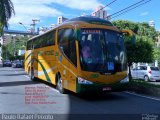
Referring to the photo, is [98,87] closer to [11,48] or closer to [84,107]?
[84,107]

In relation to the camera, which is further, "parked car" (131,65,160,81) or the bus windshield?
"parked car" (131,65,160,81)

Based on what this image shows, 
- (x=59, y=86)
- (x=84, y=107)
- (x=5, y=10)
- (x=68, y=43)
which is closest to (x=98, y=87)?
(x=84, y=107)

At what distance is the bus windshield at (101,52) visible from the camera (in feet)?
48.9

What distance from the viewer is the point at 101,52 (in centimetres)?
1506

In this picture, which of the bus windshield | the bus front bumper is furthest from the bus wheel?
the bus windshield

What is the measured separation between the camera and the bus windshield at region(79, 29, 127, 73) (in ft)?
48.9

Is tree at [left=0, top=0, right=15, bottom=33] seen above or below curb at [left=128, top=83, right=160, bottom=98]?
above

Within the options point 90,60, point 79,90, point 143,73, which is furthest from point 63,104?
point 143,73

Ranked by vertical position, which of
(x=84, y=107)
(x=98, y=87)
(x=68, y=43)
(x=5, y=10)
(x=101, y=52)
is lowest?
(x=84, y=107)

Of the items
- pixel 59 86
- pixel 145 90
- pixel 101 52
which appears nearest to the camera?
pixel 101 52

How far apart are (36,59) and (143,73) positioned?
1292 cm

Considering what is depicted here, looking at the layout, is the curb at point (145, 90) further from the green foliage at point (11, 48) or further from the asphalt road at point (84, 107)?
the green foliage at point (11, 48)

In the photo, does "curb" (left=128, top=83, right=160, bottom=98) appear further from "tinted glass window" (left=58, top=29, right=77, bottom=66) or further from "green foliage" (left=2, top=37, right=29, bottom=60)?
"green foliage" (left=2, top=37, right=29, bottom=60)

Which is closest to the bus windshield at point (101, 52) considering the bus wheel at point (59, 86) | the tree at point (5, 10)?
the bus wheel at point (59, 86)
